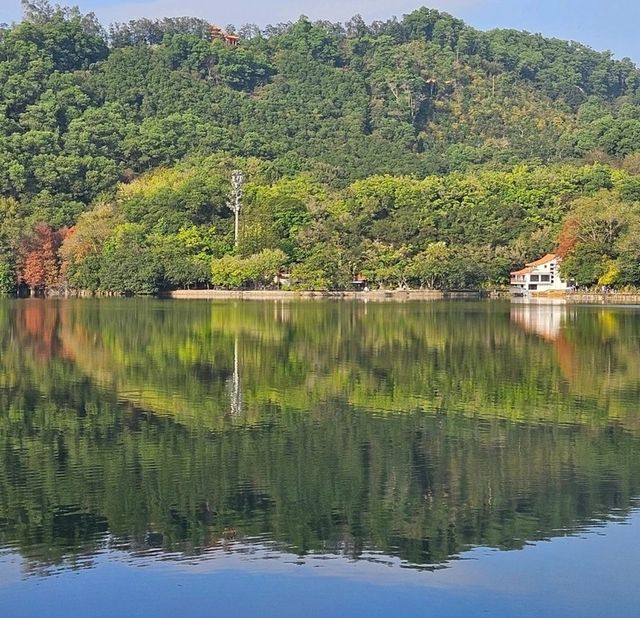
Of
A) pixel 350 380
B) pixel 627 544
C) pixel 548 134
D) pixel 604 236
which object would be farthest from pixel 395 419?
pixel 548 134

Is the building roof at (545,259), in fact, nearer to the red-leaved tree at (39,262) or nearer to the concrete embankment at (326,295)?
the concrete embankment at (326,295)

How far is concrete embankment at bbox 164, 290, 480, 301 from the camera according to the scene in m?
62.2

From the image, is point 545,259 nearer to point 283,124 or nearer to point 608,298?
point 608,298

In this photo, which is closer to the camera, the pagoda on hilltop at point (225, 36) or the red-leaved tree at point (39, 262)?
the red-leaved tree at point (39, 262)

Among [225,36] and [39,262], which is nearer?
[39,262]

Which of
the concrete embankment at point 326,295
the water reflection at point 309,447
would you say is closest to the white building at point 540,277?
the concrete embankment at point 326,295

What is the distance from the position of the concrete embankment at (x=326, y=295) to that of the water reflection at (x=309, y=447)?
3370cm

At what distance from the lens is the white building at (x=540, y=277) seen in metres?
64.7

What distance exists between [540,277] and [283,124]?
50.5 m

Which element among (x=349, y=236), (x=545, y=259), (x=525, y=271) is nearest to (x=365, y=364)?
(x=349, y=236)

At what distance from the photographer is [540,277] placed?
6512 centimetres

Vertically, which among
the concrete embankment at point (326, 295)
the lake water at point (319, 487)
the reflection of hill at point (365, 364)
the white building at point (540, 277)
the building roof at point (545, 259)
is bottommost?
the lake water at point (319, 487)

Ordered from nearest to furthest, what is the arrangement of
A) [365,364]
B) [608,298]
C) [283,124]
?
[365,364] → [608,298] → [283,124]

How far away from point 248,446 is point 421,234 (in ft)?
173
